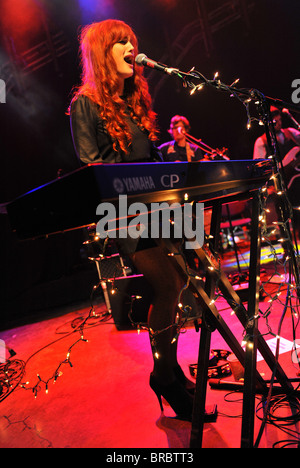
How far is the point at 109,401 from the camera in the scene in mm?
1642

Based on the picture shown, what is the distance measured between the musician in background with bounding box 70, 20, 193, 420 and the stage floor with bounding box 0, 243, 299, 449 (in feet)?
0.57

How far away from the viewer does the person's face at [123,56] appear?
133 cm

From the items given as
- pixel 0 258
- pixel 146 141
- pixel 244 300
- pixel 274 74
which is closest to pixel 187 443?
pixel 146 141

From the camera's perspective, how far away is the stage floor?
126 cm

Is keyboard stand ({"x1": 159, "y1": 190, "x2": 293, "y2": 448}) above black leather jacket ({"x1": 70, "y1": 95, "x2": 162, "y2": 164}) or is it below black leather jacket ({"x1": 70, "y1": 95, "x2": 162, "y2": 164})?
below

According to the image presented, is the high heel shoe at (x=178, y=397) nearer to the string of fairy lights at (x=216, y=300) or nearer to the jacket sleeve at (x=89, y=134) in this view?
the string of fairy lights at (x=216, y=300)

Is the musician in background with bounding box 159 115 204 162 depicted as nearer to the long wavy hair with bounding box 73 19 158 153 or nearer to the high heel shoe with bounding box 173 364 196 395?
the long wavy hair with bounding box 73 19 158 153

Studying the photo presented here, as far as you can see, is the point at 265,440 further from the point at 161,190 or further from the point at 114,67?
the point at 114,67

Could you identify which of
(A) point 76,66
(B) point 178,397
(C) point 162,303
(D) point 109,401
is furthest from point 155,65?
(A) point 76,66

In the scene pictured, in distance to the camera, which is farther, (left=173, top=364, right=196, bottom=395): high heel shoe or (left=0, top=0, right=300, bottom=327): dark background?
(left=0, top=0, right=300, bottom=327): dark background

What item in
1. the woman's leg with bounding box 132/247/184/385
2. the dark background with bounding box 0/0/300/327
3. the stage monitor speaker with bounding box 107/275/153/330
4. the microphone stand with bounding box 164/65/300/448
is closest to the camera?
the microphone stand with bounding box 164/65/300/448

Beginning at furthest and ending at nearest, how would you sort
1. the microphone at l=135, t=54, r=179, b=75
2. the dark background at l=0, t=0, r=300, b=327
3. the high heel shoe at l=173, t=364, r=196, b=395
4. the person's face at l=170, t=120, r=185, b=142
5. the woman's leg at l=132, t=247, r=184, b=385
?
the dark background at l=0, t=0, r=300, b=327 → the person's face at l=170, t=120, r=185, b=142 → the high heel shoe at l=173, t=364, r=196, b=395 → the woman's leg at l=132, t=247, r=184, b=385 → the microphone at l=135, t=54, r=179, b=75

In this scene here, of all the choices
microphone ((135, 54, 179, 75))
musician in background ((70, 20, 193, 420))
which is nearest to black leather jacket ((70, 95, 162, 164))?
musician in background ((70, 20, 193, 420))

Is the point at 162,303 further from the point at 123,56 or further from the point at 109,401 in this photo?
the point at 123,56
